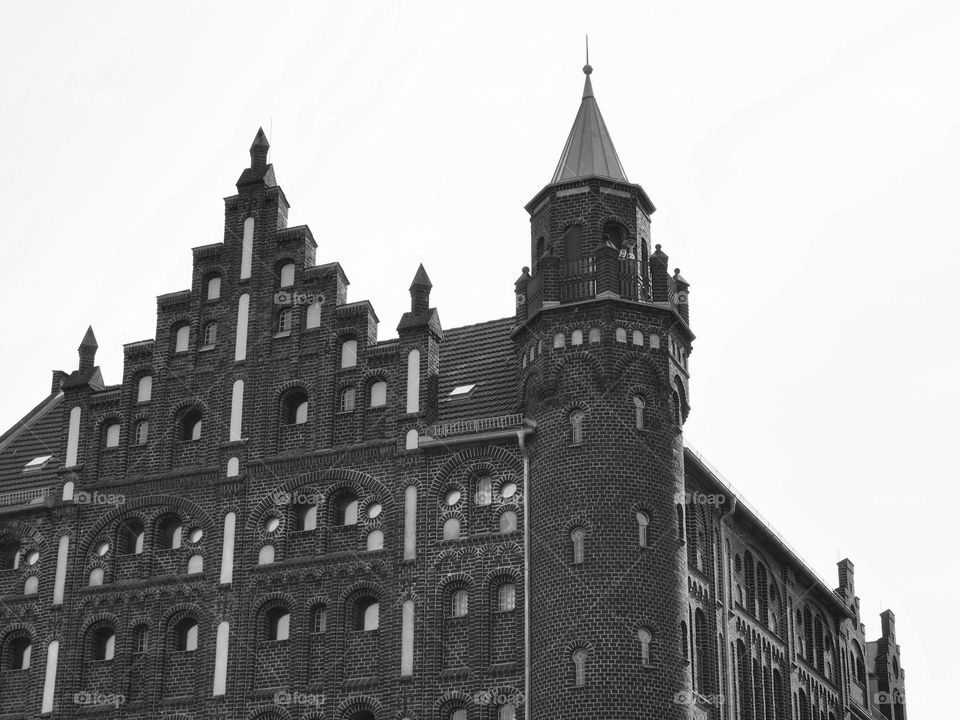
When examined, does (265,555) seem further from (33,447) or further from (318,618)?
(33,447)

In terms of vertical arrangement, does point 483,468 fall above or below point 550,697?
above

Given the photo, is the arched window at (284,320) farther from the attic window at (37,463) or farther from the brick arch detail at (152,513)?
the attic window at (37,463)

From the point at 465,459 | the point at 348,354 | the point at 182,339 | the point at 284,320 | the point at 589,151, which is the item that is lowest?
the point at 465,459

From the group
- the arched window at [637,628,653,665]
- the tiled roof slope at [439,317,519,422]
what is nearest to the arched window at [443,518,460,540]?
the tiled roof slope at [439,317,519,422]

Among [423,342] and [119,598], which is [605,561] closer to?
[423,342]

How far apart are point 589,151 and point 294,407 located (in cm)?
1235

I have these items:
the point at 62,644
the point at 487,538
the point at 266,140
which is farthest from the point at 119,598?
the point at 266,140

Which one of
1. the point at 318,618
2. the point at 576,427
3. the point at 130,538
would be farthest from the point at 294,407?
the point at 576,427

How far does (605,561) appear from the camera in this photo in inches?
2271

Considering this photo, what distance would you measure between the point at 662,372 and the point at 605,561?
21.6 feet

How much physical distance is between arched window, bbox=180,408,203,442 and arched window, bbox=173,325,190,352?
7.80 ft

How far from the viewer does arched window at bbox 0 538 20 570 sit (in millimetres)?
66312

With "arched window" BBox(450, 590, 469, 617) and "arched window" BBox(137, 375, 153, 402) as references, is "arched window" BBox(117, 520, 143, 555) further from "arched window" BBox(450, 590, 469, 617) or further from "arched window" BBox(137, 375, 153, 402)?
"arched window" BBox(450, 590, 469, 617)

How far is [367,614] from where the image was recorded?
6062 centimetres
